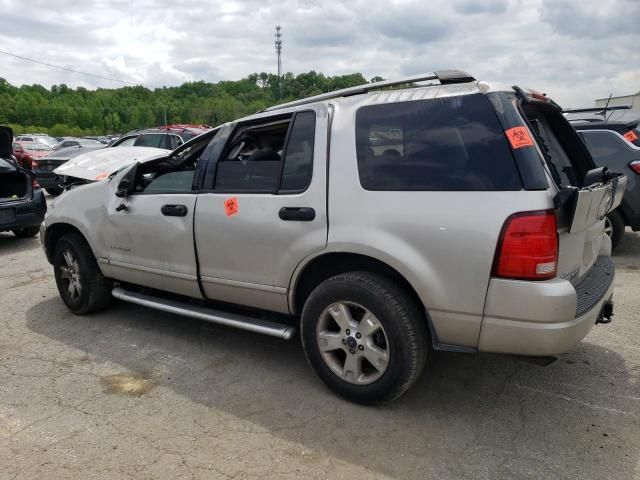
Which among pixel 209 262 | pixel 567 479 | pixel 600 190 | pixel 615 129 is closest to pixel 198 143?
pixel 209 262

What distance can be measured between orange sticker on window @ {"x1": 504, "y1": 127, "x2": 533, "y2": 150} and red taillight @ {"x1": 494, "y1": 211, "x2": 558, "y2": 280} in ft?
1.16

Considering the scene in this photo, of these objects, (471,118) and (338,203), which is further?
(338,203)

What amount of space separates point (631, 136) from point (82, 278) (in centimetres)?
654

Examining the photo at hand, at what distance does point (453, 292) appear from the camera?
260 cm

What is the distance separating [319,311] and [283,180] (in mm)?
854

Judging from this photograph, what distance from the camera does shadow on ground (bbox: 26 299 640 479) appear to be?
8.31ft

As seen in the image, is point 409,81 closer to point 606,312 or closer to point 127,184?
Answer: point 606,312

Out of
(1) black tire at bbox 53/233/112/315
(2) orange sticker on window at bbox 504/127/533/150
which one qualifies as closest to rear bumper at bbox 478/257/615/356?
(2) orange sticker on window at bbox 504/127/533/150

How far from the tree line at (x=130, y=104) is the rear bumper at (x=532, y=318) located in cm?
7476

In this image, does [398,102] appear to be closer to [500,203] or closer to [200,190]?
[500,203]

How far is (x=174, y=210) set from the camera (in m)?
3.68

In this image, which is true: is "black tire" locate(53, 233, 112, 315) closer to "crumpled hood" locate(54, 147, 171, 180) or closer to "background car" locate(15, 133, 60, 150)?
"crumpled hood" locate(54, 147, 171, 180)

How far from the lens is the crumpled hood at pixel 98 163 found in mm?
5371

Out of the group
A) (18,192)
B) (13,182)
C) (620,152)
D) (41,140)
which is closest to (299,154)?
(620,152)
